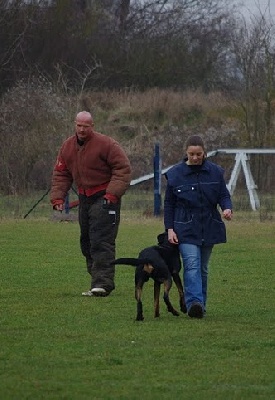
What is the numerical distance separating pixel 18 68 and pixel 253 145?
11.9 metres

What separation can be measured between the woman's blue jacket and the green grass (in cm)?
78

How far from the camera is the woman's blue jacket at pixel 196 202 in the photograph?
11.4 m

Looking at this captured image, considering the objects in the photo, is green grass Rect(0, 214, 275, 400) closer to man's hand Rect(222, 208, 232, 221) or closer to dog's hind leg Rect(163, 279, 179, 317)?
dog's hind leg Rect(163, 279, 179, 317)

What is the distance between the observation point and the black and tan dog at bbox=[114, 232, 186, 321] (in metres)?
11.3

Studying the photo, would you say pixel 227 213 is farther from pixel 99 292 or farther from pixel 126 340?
pixel 99 292

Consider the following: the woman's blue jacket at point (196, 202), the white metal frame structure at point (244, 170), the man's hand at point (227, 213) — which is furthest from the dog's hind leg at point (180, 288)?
the white metal frame structure at point (244, 170)

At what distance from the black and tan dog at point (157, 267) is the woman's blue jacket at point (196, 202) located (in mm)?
227

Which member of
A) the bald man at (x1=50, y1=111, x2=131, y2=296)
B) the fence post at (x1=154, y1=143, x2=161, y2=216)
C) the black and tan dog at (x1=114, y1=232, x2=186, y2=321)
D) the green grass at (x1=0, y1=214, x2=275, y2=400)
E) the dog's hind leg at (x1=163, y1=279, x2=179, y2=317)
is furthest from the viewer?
the fence post at (x1=154, y1=143, x2=161, y2=216)

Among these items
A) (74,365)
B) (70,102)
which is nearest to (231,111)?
(70,102)

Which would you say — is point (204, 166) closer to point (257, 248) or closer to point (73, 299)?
point (73, 299)

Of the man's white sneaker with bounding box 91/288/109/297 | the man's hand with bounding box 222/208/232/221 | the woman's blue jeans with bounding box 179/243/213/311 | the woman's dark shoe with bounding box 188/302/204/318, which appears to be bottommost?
the man's white sneaker with bounding box 91/288/109/297

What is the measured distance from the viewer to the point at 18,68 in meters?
46.2

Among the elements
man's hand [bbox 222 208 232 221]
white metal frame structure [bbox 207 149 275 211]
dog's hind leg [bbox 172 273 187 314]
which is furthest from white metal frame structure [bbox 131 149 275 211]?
man's hand [bbox 222 208 232 221]

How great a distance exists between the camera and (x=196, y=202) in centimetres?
1136
